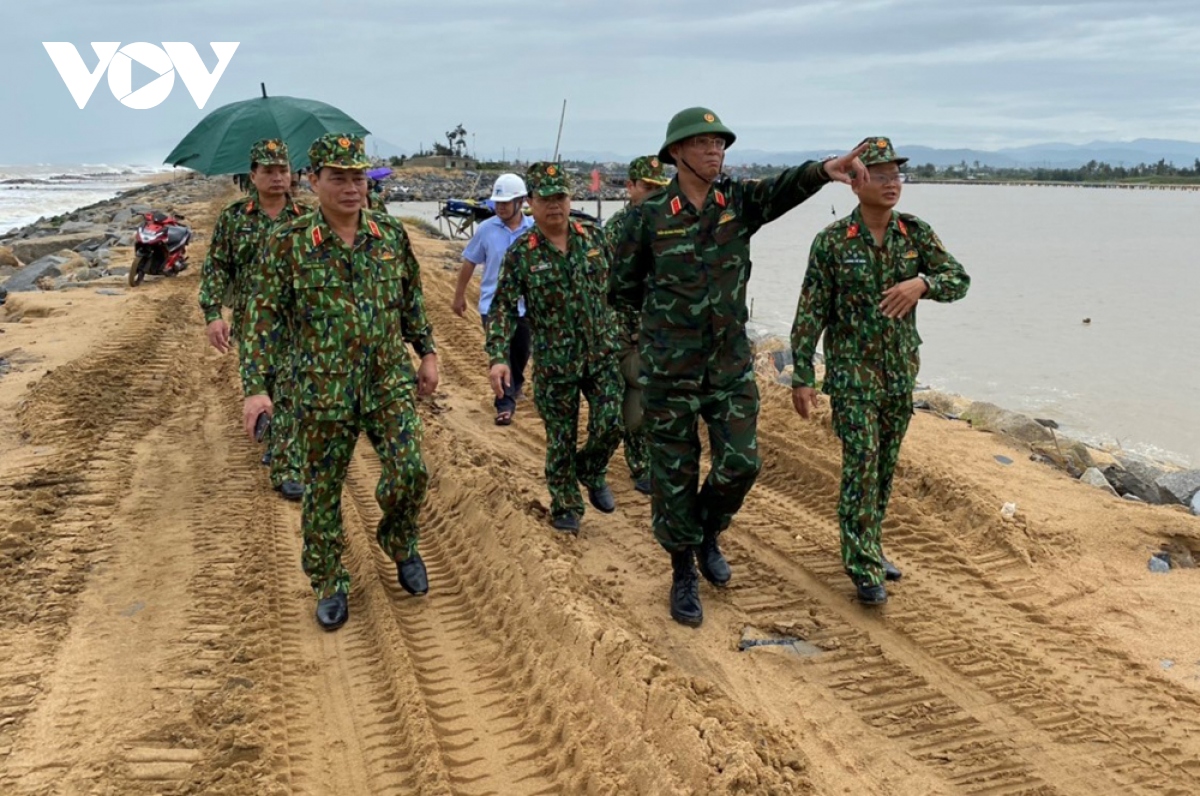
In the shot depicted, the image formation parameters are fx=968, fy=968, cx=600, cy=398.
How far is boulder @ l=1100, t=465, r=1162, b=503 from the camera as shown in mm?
7449

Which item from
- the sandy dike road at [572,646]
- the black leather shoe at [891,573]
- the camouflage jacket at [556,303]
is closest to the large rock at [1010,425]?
the sandy dike road at [572,646]

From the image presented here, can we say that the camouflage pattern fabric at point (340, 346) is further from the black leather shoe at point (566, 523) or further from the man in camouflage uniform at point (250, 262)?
the man in camouflage uniform at point (250, 262)

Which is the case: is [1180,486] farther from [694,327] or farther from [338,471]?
[338,471]

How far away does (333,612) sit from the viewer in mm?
4730

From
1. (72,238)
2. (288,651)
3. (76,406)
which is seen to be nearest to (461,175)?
(72,238)

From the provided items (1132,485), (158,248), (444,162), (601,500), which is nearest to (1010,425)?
(1132,485)

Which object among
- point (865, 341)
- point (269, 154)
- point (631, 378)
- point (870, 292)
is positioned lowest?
point (631, 378)

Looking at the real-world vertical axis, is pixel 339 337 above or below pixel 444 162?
below

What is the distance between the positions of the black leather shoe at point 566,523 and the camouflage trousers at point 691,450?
122cm

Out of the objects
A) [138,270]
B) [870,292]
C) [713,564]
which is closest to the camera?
[870,292]

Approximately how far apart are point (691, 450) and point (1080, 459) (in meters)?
5.22

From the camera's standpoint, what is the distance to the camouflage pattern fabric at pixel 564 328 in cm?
563

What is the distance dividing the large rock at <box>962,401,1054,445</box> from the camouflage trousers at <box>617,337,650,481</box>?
3.71m

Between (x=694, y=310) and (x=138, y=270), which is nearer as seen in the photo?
(x=694, y=310)
